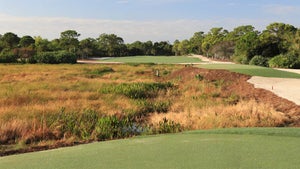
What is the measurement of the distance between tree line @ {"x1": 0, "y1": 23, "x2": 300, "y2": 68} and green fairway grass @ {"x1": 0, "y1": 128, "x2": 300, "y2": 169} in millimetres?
31573

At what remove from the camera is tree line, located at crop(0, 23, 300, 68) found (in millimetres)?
42303

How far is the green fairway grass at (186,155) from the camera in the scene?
4766 millimetres

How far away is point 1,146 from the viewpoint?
313 inches

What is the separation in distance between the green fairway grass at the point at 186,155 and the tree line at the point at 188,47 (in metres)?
31.6

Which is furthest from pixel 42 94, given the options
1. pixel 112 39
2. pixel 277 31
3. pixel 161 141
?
pixel 112 39

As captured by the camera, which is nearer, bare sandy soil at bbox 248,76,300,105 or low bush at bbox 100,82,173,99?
bare sandy soil at bbox 248,76,300,105

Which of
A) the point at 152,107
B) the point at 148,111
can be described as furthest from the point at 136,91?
the point at 148,111

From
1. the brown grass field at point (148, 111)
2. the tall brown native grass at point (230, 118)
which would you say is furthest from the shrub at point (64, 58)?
the tall brown native grass at point (230, 118)

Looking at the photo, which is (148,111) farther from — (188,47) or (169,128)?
(188,47)

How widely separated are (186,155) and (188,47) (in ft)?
317

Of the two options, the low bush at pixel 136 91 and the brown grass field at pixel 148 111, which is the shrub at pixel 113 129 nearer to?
the brown grass field at pixel 148 111

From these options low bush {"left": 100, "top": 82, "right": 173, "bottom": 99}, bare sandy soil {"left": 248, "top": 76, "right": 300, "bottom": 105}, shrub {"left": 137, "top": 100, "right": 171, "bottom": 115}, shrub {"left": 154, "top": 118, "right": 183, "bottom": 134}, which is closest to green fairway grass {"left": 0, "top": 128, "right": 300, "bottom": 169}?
shrub {"left": 154, "top": 118, "right": 183, "bottom": 134}

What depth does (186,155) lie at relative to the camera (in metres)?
5.33

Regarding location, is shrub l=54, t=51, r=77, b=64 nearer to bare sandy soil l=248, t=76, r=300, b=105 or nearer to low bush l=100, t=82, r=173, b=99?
bare sandy soil l=248, t=76, r=300, b=105
